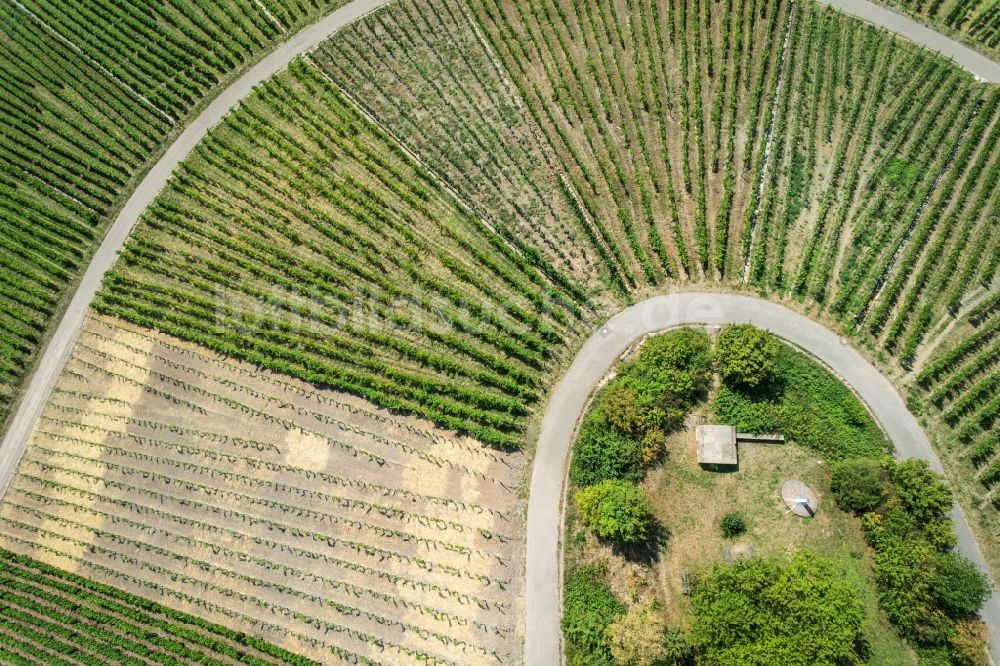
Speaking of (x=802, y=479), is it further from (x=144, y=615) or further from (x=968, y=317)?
(x=144, y=615)

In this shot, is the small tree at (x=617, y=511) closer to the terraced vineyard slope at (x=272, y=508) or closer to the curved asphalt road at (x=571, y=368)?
the curved asphalt road at (x=571, y=368)

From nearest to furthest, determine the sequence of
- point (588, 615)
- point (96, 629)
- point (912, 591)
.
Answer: point (912, 591) → point (588, 615) → point (96, 629)

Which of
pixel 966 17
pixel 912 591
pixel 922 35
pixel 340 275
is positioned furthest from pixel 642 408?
pixel 966 17

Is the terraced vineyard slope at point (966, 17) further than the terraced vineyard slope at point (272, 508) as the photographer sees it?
Yes

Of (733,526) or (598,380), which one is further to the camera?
(598,380)

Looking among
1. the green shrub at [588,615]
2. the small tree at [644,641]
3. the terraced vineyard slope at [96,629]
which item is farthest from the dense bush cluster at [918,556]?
the terraced vineyard slope at [96,629]

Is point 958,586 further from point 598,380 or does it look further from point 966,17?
point 966,17
